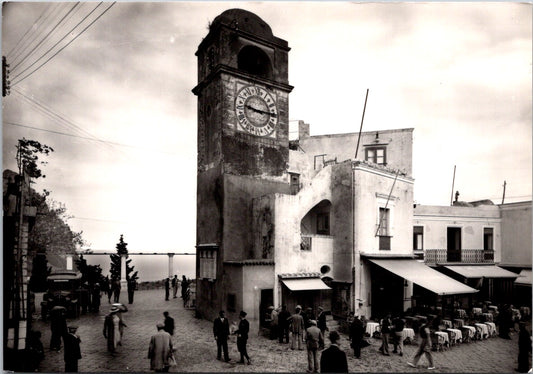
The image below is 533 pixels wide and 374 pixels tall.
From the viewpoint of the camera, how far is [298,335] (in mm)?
11875

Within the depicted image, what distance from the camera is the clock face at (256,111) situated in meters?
16.0

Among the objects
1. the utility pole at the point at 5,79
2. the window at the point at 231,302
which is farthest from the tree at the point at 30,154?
the window at the point at 231,302

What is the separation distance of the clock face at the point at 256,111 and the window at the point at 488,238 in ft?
46.8

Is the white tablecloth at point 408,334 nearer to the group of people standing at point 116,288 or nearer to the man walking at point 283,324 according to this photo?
the man walking at point 283,324

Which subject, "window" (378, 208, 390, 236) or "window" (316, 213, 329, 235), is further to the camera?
"window" (316, 213, 329, 235)

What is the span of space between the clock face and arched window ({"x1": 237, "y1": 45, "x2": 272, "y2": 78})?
3.75 ft

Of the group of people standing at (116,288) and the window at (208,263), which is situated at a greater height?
the window at (208,263)

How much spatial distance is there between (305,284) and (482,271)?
10993mm

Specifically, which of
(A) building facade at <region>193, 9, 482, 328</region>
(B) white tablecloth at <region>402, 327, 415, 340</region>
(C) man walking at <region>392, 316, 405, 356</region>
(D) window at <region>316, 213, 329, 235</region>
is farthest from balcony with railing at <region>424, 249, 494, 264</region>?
(C) man walking at <region>392, 316, 405, 356</region>

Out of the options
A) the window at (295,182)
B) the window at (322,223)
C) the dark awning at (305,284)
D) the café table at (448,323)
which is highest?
the window at (295,182)

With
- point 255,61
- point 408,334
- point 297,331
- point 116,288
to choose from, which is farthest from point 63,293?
point 408,334

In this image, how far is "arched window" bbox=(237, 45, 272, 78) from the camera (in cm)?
1700

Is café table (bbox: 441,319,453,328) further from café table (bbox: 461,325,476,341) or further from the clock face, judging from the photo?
the clock face

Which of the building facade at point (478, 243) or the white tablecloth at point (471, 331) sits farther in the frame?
the building facade at point (478, 243)
